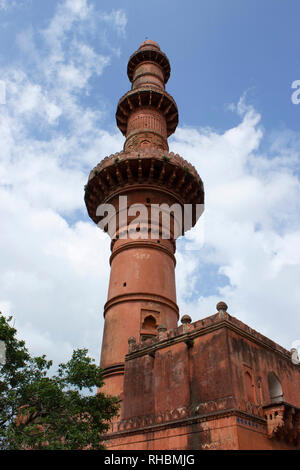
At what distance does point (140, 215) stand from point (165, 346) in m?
6.52

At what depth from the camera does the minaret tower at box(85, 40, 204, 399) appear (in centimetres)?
1426

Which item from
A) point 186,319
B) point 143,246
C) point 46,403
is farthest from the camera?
point 143,246

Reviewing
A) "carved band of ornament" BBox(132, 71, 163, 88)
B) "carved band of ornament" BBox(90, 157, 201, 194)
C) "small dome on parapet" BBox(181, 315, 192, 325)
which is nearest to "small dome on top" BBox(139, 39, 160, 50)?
"carved band of ornament" BBox(132, 71, 163, 88)

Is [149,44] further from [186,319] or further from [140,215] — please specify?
[186,319]

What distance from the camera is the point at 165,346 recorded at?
11.3m

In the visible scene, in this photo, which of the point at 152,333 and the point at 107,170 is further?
the point at 107,170


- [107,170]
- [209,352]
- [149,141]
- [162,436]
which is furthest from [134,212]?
[162,436]

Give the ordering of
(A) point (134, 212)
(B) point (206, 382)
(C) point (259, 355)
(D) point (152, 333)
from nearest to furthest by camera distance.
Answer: (B) point (206, 382) < (C) point (259, 355) < (D) point (152, 333) < (A) point (134, 212)

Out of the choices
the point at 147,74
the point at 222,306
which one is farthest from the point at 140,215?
the point at 147,74

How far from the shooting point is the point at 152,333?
14.0 m

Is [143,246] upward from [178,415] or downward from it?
upward

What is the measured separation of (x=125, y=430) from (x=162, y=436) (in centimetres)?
136

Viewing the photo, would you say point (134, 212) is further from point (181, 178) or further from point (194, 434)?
point (194, 434)

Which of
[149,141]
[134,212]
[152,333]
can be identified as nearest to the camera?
[152,333]
